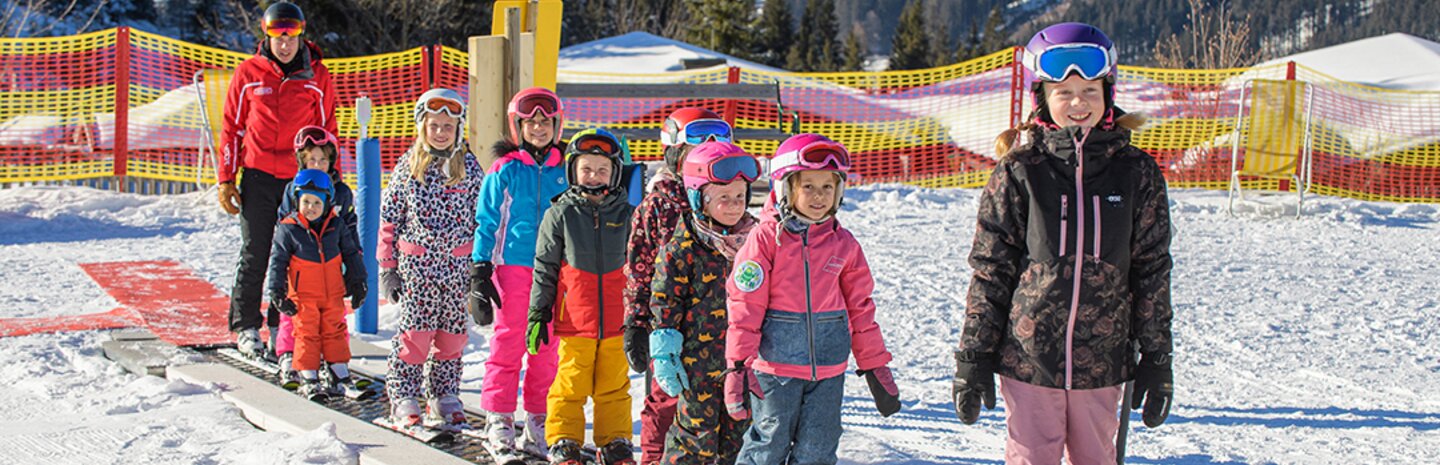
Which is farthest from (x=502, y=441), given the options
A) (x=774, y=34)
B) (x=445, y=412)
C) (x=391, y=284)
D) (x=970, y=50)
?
(x=970, y=50)

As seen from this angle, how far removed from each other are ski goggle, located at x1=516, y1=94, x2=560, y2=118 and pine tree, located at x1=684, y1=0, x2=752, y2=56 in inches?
1843

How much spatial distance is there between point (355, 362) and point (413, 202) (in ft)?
5.95

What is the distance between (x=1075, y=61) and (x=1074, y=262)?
0.55m

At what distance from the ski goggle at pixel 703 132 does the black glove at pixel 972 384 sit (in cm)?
162

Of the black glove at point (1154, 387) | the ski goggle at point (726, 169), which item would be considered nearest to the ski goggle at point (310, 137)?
the ski goggle at point (726, 169)

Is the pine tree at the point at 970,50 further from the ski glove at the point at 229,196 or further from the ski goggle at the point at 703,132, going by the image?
the ski goggle at the point at 703,132

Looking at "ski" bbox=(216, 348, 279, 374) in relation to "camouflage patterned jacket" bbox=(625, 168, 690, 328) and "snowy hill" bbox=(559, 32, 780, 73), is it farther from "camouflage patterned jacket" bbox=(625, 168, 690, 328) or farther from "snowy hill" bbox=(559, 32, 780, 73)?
"snowy hill" bbox=(559, 32, 780, 73)

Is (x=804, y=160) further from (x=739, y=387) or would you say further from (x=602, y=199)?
(x=602, y=199)

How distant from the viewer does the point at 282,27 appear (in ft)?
21.0

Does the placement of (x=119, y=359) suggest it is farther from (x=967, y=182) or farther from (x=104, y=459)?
(x=967, y=182)

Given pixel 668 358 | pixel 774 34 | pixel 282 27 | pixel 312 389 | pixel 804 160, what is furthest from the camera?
pixel 774 34

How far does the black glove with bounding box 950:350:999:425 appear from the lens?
11.7ft

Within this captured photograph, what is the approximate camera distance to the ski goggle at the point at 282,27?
639cm

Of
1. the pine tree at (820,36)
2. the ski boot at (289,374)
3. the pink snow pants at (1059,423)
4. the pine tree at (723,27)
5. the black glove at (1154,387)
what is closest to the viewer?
the black glove at (1154,387)
